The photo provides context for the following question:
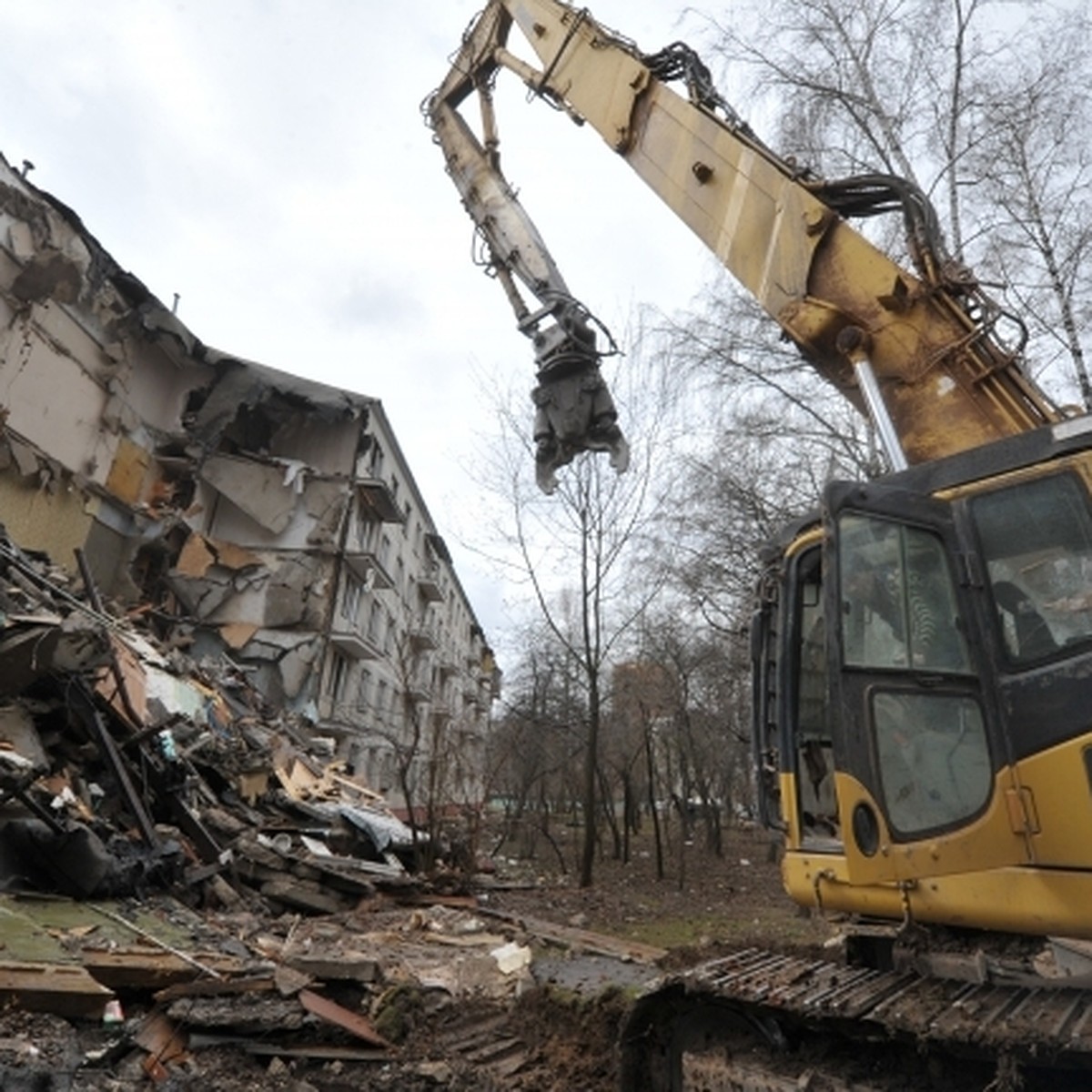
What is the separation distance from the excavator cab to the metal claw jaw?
7.60 ft

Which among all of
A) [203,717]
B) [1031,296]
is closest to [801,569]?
[1031,296]

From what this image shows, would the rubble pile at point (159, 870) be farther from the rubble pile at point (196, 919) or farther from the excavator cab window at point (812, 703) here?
the excavator cab window at point (812, 703)

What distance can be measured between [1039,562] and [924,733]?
745 mm

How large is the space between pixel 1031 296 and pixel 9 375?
762 inches

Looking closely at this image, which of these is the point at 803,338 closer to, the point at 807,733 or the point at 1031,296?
the point at 807,733

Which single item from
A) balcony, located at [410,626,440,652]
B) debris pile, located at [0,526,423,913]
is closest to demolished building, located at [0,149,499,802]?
debris pile, located at [0,526,423,913]

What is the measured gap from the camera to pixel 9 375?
59.4 ft

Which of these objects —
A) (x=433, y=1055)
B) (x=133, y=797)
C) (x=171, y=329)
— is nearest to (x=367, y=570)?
(x=171, y=329)

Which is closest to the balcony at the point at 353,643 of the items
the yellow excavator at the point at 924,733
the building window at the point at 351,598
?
the building window at the point at 351,598

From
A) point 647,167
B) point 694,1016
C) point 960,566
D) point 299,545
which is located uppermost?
point 299,545

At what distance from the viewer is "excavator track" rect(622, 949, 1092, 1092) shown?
103 inches

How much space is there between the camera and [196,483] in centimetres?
2408

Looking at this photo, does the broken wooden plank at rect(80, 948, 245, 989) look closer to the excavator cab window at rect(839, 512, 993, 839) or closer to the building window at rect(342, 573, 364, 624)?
the excavator cab window at rect(839, 512, 993, 839)

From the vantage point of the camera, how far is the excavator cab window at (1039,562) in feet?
9.72
